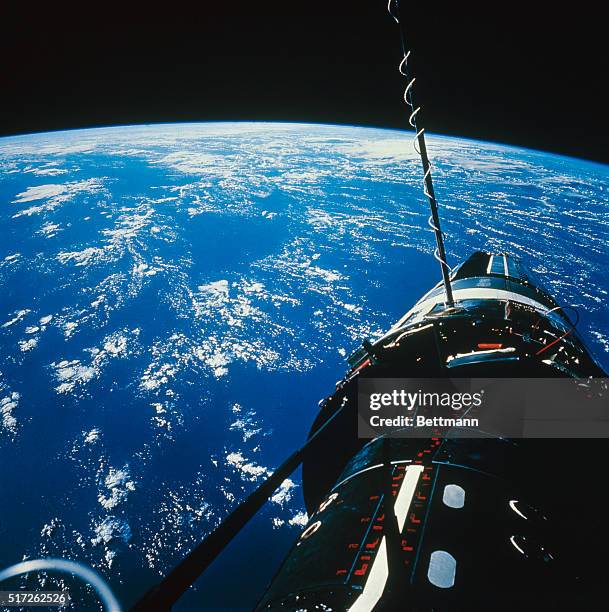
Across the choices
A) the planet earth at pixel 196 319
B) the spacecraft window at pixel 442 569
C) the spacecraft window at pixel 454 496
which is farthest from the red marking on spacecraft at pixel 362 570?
the planet earth at pixel 196 319

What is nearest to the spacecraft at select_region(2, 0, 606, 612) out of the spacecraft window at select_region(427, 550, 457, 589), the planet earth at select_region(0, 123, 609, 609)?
the spacecraft window at select_region(427, 550, 457, 589)

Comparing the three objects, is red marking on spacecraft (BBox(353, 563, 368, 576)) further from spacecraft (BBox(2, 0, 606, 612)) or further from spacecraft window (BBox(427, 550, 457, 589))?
spacecraft window (BBox(427, 550, 457, 589))

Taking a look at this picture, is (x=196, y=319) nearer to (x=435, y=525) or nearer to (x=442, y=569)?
(x=435, y=525)

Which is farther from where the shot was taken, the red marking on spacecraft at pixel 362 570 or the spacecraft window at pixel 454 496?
the spacecraft window at pixel 454 496

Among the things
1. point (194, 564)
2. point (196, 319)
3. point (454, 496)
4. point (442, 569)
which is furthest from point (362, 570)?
point (196, 319)

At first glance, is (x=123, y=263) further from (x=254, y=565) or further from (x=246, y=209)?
(x=254, y=565)

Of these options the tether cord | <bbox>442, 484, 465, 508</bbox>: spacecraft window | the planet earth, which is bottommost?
the planet earth

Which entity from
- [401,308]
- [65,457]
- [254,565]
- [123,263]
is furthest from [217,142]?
[254,565]

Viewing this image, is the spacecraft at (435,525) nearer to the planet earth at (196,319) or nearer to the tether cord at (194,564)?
the tether cord at (194,564)
